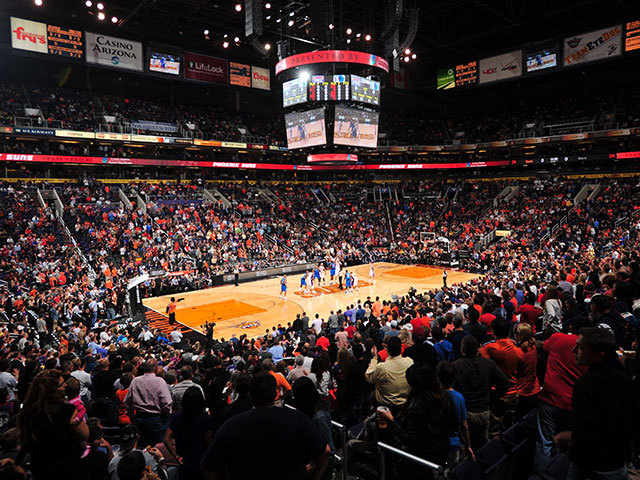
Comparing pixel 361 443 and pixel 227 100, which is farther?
pixel 227 100

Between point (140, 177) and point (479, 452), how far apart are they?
36.9m

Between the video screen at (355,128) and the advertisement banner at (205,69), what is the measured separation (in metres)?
17.7

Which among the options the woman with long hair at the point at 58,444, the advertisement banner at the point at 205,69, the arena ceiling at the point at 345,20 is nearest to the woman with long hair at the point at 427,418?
the woman with long hair at the point at 58,444

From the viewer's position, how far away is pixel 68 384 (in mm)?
4770

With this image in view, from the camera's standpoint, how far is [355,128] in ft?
82.7

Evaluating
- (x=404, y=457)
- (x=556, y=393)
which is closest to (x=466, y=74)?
(x=556, y=393)

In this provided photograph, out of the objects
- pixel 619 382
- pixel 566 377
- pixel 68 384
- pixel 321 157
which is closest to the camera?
pixel 619 382

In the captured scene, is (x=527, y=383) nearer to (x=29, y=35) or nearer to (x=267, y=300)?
(x=267, y=300)

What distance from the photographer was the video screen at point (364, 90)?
2347 centimetres

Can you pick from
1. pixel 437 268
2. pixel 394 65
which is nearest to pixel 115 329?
pixel 394 65

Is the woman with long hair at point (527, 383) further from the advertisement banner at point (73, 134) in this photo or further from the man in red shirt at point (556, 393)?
the advertisement banner at point (73, 134)

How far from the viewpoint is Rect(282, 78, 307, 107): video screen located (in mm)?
23750

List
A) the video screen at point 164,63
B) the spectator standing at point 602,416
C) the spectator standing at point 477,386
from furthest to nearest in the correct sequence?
the video screen at point 164,63 → the spectator standing at point 477,386 → the spectator standing at point 602,416

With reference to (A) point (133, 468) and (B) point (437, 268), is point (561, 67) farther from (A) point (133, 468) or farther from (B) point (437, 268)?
(A) point (133, 468)
